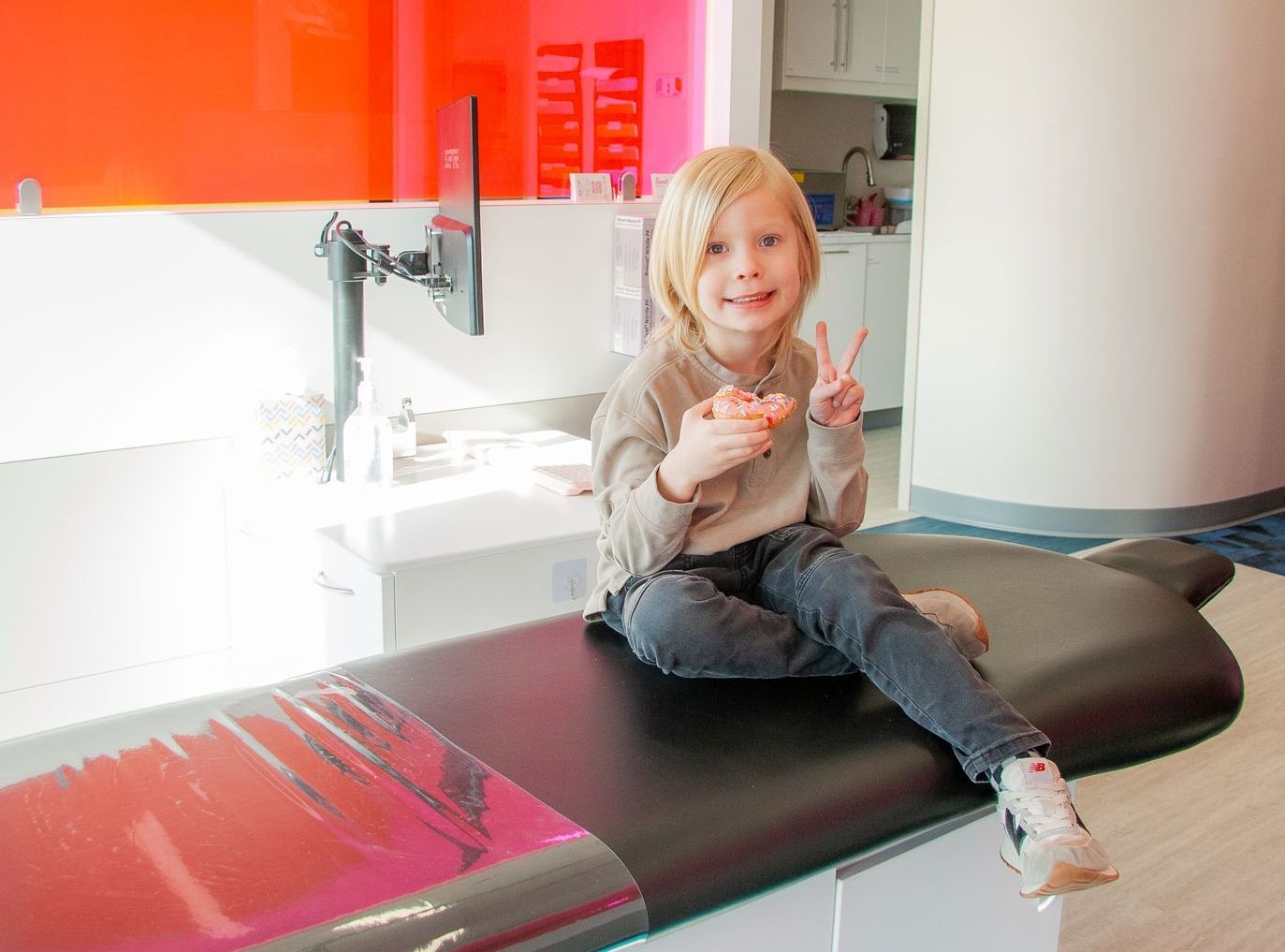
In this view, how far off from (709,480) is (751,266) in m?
0.27

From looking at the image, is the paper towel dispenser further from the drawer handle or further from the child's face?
the child's face

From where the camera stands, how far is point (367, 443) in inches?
95.7

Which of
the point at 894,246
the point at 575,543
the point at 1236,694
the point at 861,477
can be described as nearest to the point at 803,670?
the point at 861,477

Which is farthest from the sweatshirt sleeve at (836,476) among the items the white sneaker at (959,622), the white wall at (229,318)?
the white wall at (229,318)

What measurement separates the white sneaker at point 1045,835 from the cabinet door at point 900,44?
5173 mm

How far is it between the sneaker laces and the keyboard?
1251mm

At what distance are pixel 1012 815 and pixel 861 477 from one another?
497 mm

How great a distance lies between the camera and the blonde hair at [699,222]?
5.11ft

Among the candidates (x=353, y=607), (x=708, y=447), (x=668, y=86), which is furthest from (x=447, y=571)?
(x=668, y=86)

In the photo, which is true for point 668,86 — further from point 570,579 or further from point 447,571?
point 447,571

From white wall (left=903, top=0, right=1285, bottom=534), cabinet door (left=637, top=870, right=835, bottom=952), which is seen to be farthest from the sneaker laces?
white wall (left=903, top=0, right=1285, bottom=534)

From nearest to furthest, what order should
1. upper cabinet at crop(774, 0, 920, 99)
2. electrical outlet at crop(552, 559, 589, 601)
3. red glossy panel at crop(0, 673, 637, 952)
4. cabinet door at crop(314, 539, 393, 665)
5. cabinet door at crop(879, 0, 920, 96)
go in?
1. red glossy panel at crop(0, 673, 637, 952)
2. cabinet door at crop(314, 539, 393, 665)
3. electrical outlet at crop(552, 559, 589, 601)
4. upper cabinet at crop(774, 0, 920, 99)
5. cabinet door at crop(879, 0, 920, 96)

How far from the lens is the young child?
4.60 feet

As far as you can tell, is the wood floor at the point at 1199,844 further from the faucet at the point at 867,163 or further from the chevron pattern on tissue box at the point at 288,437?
the faucet at the point at 867,163
